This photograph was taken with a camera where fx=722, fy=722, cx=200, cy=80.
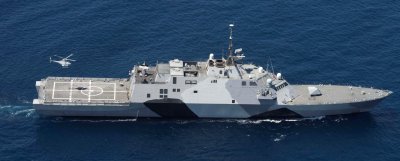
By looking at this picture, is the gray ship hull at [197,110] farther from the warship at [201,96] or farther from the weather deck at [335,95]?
the weather deck at [335,95]

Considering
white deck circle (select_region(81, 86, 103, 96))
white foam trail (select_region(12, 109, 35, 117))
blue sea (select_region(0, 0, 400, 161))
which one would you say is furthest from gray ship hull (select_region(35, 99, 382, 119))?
white deck circle (select_region(81, 86, 103, 96))

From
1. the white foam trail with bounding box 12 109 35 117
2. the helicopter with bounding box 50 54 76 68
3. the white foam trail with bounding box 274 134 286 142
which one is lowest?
the white foam trail with bounding box 274 134 286 142

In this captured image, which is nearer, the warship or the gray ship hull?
the warship

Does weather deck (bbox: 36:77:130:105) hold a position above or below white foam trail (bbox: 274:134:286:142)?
above

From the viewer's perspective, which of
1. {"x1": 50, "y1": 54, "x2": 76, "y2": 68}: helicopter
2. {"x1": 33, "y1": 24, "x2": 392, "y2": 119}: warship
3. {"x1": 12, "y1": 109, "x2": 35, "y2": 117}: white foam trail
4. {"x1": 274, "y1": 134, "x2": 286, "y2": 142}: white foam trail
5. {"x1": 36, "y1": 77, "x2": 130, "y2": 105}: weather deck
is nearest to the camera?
{"x1": 274, "y1": 134, "x2": 286, "y2": 142}: white foam trail

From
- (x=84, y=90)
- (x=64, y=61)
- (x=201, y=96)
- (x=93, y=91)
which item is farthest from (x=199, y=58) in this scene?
(x=64, y=61)

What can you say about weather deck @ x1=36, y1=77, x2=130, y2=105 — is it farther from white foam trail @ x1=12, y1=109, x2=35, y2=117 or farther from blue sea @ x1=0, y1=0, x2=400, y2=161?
white foam trail @ x1=12, y1=109, x2=35, y2=117

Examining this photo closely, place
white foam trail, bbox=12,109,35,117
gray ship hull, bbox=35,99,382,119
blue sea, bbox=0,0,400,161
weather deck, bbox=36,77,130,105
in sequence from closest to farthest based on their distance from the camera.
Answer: blue sea, bbox=0,0,400,161
gray ship hull, bbox=35,99,382,119
weather deck, bbox=36,77,130,105
white foam trail, bbox=12,109,35,117
